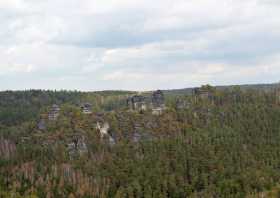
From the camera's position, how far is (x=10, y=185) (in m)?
186

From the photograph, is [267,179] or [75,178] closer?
[267,179]

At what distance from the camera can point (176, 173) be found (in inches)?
7726

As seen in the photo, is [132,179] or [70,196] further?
[132,179]

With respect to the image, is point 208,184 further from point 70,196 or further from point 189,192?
point 70,196

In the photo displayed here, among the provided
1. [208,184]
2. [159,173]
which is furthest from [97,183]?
[208,184]

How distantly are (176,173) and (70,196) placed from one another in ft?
151

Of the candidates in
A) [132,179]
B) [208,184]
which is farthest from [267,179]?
[132,179]

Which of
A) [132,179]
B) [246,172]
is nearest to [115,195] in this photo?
[132,179]

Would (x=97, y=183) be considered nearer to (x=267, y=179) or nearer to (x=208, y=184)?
(x=208, y=184)

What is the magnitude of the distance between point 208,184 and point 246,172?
54.7 ft

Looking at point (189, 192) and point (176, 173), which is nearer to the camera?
point (189, 192)

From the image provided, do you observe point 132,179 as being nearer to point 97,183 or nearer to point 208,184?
point 97,183

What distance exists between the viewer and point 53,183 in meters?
188

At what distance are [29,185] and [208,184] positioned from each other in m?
71.1
